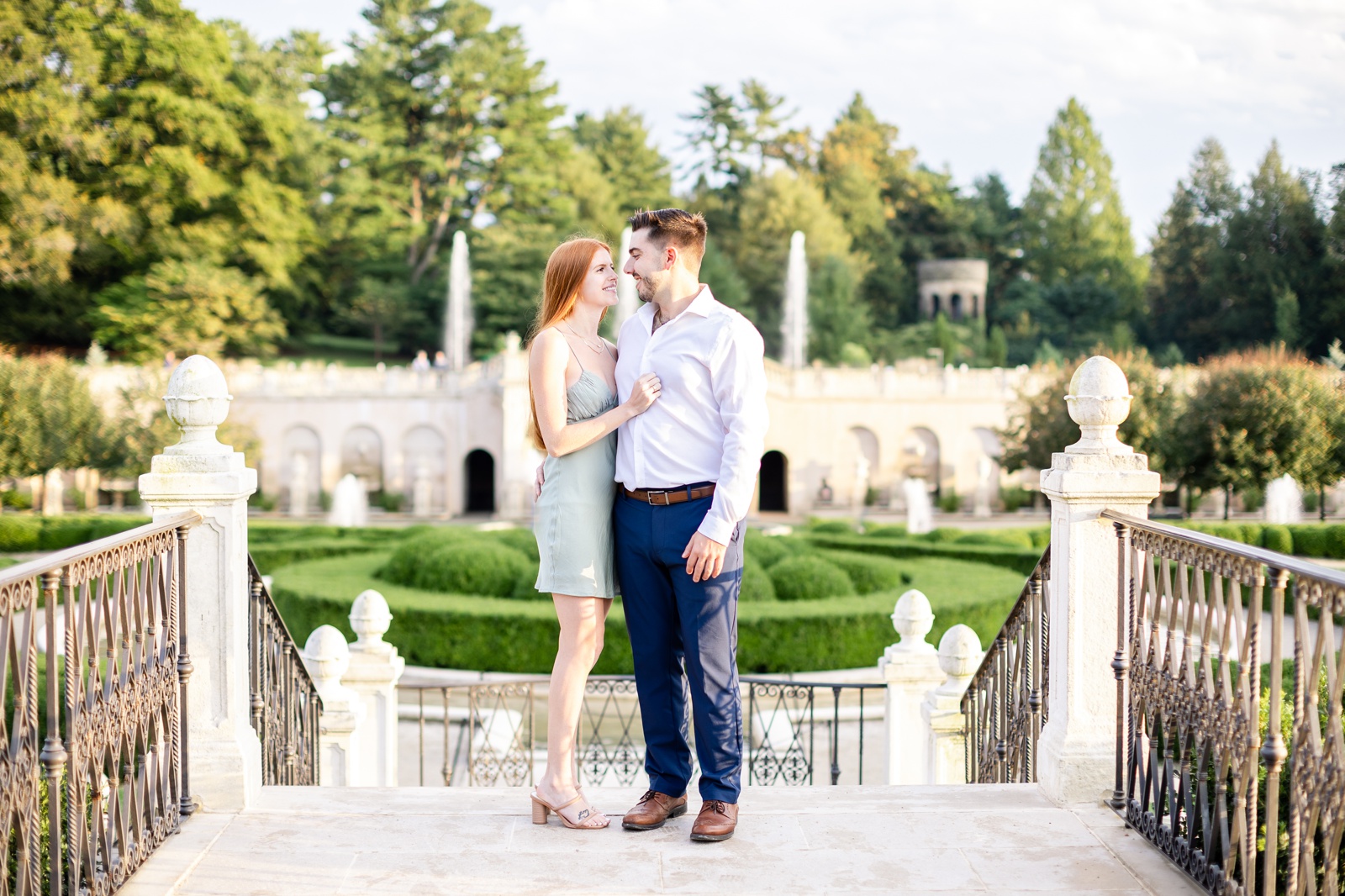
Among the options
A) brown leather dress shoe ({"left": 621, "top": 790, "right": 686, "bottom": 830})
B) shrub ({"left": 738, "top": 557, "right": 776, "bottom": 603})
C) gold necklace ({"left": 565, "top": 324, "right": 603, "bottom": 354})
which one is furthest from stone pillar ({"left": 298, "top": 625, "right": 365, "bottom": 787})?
shrub ({"left": 738, "top": 557, "right": 776, "bottom": 603})

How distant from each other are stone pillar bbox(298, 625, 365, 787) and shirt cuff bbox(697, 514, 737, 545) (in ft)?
12.3

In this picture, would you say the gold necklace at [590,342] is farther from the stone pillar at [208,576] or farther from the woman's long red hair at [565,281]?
the stone pillar at [208,576]

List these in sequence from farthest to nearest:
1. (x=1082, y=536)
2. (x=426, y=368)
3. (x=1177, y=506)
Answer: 1. (x=426, y=368)
2. (x=1177, y=506)
3. (x=1082, y=536)

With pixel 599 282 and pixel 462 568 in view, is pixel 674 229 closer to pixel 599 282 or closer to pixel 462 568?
pixel 599 282

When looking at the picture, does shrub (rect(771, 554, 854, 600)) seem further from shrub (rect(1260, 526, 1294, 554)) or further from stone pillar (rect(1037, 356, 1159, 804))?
shrub (rect(1260, 526, 1294, 554))

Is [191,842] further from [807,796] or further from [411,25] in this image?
[411,25]

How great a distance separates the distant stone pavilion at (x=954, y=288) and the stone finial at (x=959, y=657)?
42611mm

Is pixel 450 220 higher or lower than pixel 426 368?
higher

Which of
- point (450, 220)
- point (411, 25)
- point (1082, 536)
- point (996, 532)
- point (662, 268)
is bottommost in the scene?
point (996, 532)

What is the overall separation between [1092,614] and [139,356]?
117ft

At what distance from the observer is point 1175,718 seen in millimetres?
3842

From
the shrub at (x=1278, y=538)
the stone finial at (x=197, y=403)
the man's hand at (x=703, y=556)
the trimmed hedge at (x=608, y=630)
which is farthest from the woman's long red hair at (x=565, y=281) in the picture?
the shrub at (x=1278, y=538)

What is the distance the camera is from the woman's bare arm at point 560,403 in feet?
12.6

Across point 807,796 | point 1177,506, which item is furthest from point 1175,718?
point 1177,506
